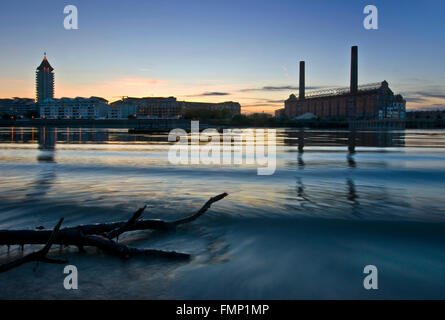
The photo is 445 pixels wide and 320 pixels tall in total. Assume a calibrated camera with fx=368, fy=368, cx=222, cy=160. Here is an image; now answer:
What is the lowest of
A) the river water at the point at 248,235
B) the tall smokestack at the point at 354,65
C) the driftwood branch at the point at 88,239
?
the river water at the point at 248,235

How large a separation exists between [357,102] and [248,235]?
430ft

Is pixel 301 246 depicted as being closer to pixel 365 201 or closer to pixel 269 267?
pixel 269 267

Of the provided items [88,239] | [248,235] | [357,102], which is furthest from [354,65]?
[88,239]

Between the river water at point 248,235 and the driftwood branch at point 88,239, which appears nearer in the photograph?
the river water at point 248,235

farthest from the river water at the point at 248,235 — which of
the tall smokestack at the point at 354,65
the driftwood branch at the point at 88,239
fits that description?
the tall smokestack at the point at 354,65

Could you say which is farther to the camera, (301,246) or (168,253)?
(301,246)

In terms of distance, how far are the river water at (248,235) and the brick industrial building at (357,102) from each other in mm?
117099

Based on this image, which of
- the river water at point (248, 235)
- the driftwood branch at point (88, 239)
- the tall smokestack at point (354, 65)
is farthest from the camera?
the tall smokestack at point (354, 65)

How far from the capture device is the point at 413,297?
139 inches

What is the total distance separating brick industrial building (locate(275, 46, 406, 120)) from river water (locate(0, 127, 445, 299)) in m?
117

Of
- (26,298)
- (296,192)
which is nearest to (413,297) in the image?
(26,298)

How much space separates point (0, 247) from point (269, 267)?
322 cm

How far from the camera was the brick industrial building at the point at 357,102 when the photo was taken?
121 m

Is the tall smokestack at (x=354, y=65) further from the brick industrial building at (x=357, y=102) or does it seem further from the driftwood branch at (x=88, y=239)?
the driftwood branch at (x=88, y=239)
